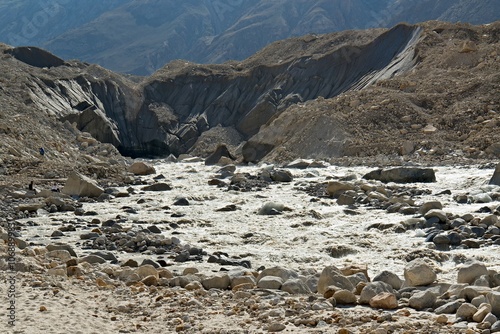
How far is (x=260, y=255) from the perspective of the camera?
1367 centimetres

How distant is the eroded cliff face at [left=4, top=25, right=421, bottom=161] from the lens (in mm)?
53562

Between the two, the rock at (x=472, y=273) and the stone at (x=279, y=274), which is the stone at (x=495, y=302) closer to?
the rock at (x=472, y=273)

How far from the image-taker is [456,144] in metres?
32.5

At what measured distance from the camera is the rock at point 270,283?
9602 millimetres

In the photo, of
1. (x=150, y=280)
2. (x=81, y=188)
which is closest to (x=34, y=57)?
(x=81, y=188)

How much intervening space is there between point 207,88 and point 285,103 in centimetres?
1096

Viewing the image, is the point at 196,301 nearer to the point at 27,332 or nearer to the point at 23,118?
the point at 27,332

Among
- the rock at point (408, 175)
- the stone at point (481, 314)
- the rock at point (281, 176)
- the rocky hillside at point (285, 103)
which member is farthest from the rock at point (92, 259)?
the rock at point (281, 176)

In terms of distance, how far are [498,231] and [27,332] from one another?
10184 mm

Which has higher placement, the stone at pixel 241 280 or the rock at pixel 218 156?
the stone at pixel 241 280

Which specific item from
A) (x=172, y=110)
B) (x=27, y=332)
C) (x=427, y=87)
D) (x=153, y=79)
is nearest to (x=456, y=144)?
(x=427, y=87)

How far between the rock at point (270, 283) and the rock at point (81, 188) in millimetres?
14017

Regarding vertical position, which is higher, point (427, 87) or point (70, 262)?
point (427, 87)

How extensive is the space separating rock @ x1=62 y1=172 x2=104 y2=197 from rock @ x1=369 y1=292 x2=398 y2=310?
15.8 metres
